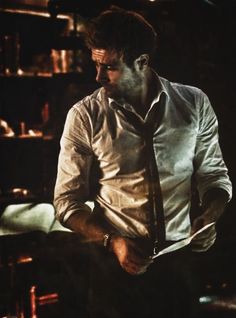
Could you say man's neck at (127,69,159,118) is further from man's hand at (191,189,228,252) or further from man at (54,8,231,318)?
man's hand at (191,189,228,252)

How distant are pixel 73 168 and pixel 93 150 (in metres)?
0.23

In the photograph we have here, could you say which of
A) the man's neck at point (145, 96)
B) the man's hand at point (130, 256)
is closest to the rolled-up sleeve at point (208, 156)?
the man's neck at point (145, 96)

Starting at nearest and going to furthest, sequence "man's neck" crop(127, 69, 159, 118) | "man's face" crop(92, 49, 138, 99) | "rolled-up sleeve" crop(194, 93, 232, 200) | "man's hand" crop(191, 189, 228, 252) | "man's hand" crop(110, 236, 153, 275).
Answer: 1. "man's hand" crop(110, 236, 153, 275)
2. "man's face" crop(92, 49, 138, 99)
3. "man's hand" crop(191, 189, 228, 252)
4. "man's neck" crop(127, 69, 159, 118)
5. "rolled-up sleeve" crop(194, 93, 232, 200)

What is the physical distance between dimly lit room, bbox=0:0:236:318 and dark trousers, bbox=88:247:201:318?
0.03 metres

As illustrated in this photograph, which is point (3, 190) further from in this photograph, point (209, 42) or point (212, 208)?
point (209, 42)

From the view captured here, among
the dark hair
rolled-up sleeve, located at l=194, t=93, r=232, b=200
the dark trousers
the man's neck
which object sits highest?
the dark hair

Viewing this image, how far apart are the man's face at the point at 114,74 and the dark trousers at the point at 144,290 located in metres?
1.42

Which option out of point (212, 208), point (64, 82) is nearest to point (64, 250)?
point (212, 208)

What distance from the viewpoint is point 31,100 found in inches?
202

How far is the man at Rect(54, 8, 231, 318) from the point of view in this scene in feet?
8.91

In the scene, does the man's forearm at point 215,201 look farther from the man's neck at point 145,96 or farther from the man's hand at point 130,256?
the man's neck at point 145,96

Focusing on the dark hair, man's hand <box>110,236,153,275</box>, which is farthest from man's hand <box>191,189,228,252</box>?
the dark hair

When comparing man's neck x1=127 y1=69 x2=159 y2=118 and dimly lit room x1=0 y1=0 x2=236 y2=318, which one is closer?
dimly lit room x1=0 y1=0 x2=236 y2=318

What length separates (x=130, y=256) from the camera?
8.27 ft
